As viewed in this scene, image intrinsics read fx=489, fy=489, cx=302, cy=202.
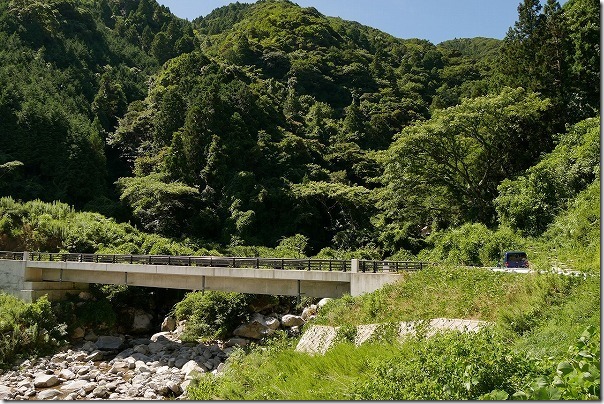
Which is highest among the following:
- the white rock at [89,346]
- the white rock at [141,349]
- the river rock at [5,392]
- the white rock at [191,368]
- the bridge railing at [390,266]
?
the bridge railing at [390,266]

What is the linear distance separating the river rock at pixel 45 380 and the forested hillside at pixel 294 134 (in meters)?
15.7

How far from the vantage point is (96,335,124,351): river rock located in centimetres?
2688

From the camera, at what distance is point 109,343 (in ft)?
89.8

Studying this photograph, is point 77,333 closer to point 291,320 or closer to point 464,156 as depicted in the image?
point 291,320

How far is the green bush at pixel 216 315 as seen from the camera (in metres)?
27.2

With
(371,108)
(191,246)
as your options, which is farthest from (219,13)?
(191,246)

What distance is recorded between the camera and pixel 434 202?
3412 cm

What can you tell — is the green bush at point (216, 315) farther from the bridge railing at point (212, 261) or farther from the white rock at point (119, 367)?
the white rock at point (119, 367)

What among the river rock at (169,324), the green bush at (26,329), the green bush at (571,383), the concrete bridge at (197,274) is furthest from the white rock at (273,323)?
the green bush at (571,383)

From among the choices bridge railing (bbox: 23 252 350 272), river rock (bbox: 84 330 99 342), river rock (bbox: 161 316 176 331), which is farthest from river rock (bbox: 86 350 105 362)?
river rock (bbox: 161 316 176 331)

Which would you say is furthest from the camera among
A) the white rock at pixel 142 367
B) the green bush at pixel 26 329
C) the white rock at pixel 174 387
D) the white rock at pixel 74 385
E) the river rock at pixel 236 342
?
the river rock at pixel 236 342

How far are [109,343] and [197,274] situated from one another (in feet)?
26.3

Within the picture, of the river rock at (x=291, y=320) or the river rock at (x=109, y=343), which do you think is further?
the river rock at (x=291, y=320)

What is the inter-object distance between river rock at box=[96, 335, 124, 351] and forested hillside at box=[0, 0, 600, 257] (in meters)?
10.6
